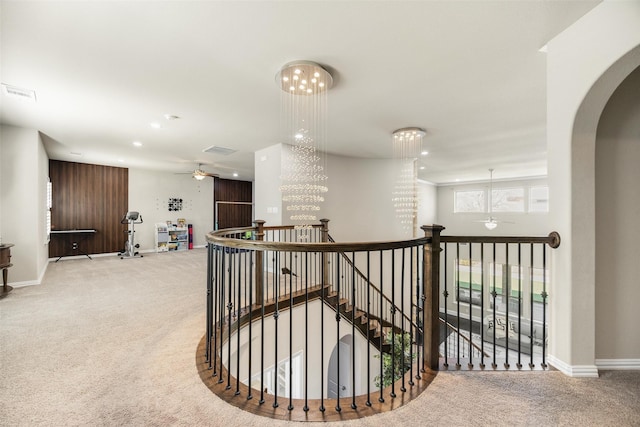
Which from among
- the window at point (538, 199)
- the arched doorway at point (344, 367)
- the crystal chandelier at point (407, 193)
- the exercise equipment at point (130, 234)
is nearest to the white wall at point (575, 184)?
the arched doorway at point (344, 367)

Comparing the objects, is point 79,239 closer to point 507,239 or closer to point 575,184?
point 507,239

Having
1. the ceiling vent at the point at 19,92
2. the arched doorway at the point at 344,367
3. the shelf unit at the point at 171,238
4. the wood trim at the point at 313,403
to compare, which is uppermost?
the ceiling vent at the point at 19,92

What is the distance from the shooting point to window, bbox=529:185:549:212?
949 cm

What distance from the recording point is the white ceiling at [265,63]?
1.98 metres

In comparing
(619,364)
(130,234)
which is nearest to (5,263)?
(130,234)

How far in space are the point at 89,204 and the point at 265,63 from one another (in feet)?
26.7

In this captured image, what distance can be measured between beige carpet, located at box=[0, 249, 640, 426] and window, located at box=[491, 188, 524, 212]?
968 centimetres

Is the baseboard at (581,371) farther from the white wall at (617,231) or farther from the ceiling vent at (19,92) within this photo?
the ceiling vent at (19,92)

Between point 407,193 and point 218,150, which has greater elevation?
point 218,150

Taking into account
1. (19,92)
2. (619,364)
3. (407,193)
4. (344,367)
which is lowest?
(344,367)

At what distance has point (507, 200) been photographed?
10391 mm

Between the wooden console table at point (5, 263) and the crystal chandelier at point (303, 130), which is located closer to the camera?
the crystal chandelier at point (303, 130)

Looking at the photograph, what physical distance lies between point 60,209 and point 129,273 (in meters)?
3.65

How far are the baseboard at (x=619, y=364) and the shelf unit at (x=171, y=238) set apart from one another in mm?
10045
